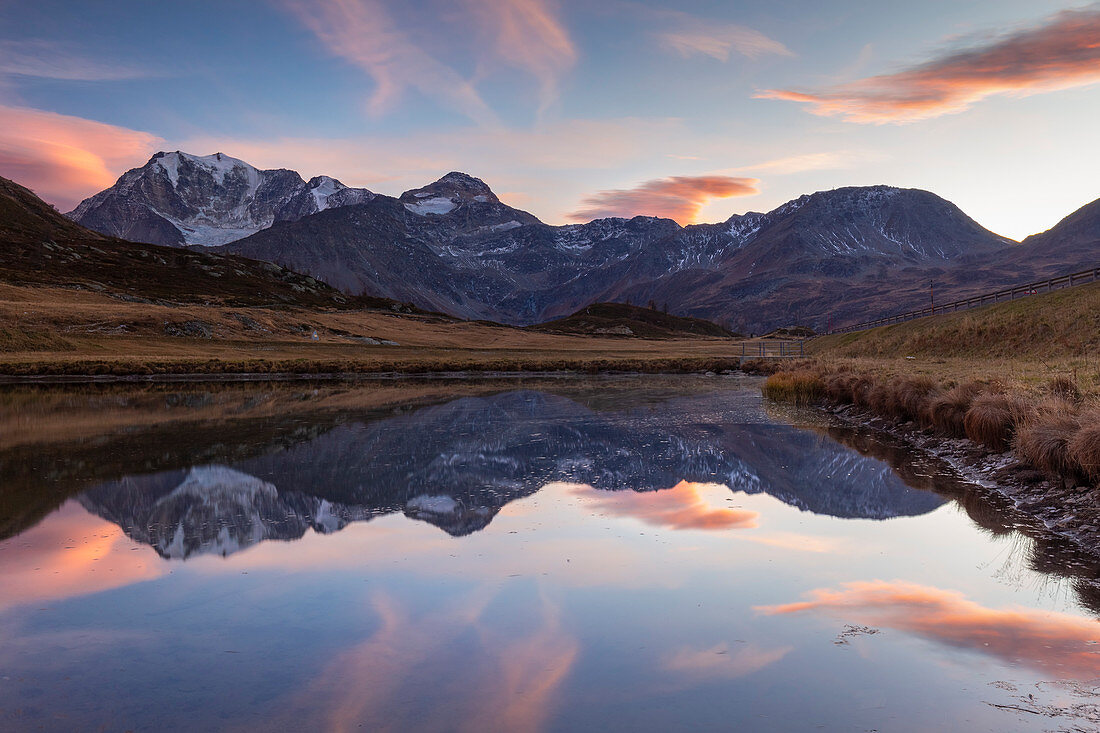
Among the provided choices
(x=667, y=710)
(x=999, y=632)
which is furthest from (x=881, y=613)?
(x=667, y=710)

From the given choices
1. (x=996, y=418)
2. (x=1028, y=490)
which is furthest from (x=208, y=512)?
(x=996, y=418)

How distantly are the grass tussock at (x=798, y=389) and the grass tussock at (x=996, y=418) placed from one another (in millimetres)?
18962

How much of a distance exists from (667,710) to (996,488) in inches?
467

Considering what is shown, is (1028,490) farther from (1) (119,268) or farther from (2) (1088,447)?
(1) (119,268)

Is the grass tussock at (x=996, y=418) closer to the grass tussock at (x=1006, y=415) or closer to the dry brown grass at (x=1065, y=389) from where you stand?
the grass tussock at (x=1006, y=415)

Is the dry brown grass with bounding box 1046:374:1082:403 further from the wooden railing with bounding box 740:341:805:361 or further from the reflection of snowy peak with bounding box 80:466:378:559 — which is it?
the wooden railing with bounding box 740:341:805:361

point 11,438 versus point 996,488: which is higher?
point 996,488

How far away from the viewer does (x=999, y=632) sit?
336 inches

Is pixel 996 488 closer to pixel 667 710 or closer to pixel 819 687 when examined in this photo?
pixel 819 687

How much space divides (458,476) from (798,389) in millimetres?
25451

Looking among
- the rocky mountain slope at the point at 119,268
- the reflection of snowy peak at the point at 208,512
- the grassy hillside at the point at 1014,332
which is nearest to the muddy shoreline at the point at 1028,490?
the reflection of snowy peak at the point at 208,512

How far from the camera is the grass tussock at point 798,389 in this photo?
3828 cm

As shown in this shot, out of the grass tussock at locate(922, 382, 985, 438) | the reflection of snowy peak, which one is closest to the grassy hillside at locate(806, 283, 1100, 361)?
the grass tussock at locate(922, 382, 985, 438)

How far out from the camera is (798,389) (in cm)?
3928
